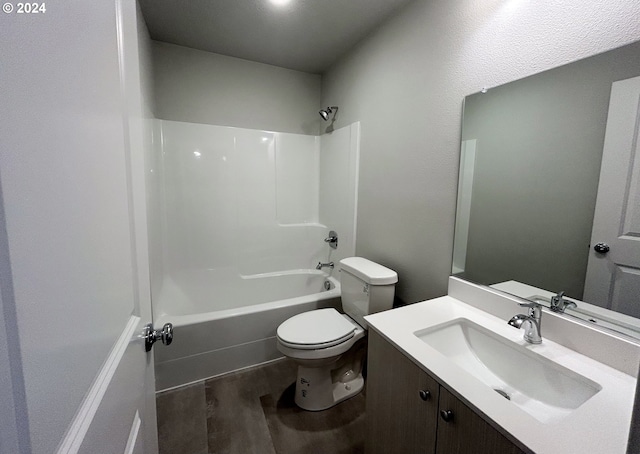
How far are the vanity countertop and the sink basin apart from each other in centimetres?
2

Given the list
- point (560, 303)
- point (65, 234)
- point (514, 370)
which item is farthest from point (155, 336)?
point (560, 303)

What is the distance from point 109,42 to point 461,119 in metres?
1.38

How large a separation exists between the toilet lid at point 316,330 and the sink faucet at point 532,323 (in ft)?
2.86

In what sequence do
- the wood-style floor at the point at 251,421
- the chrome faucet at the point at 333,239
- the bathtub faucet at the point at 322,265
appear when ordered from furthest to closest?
the bathtub faucet at the point at 322,265, the chrome faucet at the point at 333,239, the wood-style floor at the point at 251,421

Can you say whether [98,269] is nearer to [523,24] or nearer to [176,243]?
[523,24]

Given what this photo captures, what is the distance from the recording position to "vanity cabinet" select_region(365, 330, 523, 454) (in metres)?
0.68

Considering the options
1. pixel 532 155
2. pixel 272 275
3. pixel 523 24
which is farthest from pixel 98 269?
pixel 272 275

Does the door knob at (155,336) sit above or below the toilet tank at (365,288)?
above

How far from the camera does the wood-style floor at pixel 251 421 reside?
4.42 feet

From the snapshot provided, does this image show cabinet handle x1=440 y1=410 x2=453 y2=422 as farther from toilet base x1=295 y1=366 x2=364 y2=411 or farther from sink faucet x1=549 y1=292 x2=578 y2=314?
toilet base x1=295 y1=366 x2=364 y2=411

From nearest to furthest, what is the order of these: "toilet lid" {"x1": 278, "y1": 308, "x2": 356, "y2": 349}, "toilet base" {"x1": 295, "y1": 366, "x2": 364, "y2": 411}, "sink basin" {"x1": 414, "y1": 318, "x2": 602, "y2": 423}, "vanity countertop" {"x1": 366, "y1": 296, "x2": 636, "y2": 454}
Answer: "vanity countertop" {"x1": 366, "y1": 296, "x2": 636, "y2": 454} < "sink basin" {"x1": 414, "y1": 318, "x2": 602, "y2": 423} < "toilet lid" {"x1": 278, "y1": 308, "x2": 356, "y2": 349} < "toilet base" {"x1": 295, "y1": 366, "x2": 364, "y2": 411}

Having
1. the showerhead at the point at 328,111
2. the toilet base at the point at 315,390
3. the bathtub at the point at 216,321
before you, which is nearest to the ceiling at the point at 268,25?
the showerhead at the point at 328,111

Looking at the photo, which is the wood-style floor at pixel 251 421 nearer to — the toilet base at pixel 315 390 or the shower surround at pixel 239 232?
the toilet base at pixel 315 390

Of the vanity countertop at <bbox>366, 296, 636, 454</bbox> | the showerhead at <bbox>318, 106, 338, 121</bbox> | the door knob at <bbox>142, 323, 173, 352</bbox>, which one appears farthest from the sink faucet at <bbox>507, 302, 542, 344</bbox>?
the showerhead at <bbox>318, 106, 338, 121</bbox>
